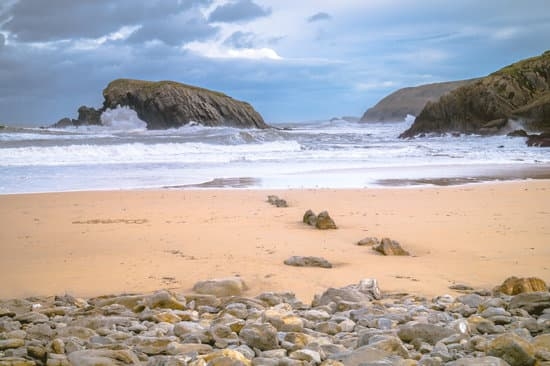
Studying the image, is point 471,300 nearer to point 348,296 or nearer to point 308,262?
point 348,296

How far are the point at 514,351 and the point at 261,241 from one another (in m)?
4.60

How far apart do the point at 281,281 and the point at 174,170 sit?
44.9ft

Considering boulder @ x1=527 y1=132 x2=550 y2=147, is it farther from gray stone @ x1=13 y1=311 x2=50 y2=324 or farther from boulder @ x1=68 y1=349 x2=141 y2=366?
boulder @ x1=68 y1=349 x2=141 y2=366

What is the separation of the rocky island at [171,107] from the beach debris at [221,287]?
60111 millimetres

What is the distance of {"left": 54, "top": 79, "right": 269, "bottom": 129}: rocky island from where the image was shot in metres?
65.8

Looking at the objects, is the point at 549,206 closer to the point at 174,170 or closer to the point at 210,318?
the point at 210,318

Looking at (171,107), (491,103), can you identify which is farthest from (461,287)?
(171,107)

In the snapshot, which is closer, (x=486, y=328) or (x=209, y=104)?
(x=486, y=328)

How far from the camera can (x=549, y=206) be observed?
992cm

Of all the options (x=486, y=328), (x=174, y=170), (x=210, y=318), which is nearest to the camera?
(x=486, y=328)

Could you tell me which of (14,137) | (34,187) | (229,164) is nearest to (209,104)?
(14,137)

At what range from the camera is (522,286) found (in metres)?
4.88

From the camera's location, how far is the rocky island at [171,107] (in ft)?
216

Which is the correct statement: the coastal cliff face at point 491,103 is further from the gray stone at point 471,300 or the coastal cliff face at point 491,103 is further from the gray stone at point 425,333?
the gray stone at point 425,333
